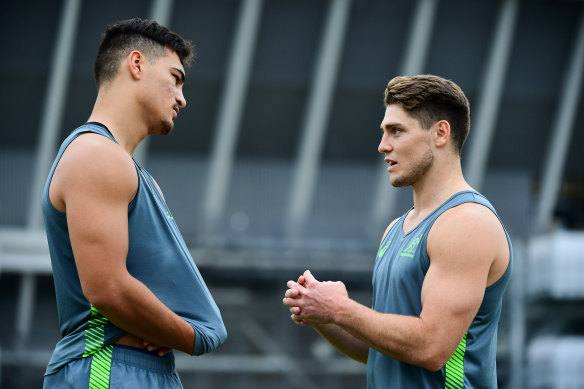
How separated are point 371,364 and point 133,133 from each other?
160cm

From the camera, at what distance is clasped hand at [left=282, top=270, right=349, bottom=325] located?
4.04 m

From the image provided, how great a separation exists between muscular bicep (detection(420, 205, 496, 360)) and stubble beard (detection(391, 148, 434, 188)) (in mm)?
358

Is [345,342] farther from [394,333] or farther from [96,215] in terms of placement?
[96,215]

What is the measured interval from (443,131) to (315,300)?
1.04 m

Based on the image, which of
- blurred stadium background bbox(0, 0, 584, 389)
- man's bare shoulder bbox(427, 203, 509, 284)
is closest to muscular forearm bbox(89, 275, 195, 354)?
man's bare shoulder bbox(427, 203, 509, 284)

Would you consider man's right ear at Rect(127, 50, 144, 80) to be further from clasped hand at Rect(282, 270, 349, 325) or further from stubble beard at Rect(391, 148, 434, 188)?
stubble beard at Rect(391, 148, 434, 188)

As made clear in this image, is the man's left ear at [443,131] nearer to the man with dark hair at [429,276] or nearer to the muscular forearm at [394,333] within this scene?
the man with dark hair at [429,276]

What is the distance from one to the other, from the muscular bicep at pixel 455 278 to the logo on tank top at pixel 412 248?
0.13 meters

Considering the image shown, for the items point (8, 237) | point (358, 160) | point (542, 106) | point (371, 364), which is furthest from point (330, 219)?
point (371, 364)

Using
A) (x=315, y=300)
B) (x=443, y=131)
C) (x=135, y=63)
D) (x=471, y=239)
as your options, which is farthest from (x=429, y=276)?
(x=135, y=63)

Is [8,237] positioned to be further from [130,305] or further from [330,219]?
[130,305]

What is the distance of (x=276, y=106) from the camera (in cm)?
1980

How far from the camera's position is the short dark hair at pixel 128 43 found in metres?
4.25

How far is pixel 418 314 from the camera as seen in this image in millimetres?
4156
